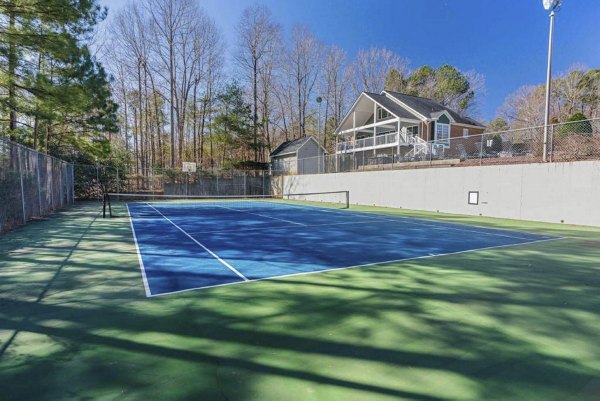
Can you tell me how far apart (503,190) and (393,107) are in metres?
18.6

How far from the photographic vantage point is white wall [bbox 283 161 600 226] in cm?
1077

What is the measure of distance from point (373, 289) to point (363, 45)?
42.9 m

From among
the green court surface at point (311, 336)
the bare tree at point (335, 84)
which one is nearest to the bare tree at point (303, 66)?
the bare tree at point (335, 84)

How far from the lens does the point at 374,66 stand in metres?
41.0

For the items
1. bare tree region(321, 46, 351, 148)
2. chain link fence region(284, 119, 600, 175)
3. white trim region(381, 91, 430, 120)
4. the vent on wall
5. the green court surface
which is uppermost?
bare tree region(321, 46, 351, 148)

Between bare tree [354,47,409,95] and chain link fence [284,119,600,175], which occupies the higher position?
bare tree [354,47,409,95]

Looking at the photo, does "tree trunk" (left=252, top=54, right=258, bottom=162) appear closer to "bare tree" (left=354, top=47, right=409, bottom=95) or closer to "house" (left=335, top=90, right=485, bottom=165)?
"house" (left=335, top=90, right=485, bottom=165)

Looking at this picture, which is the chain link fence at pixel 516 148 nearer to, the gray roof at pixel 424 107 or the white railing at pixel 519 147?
the white railing at pixel 519 147

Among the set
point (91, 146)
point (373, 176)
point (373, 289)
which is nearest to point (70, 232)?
point (373, 289)

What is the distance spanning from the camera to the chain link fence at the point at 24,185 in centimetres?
837

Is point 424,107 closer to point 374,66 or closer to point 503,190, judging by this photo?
point 374,66

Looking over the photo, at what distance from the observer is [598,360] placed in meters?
2.43

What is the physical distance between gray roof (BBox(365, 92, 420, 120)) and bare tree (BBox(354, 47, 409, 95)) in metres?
11.4

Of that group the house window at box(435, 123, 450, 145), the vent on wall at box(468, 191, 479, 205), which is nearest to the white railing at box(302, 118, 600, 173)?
the vent on wall at box(468, 191, 479, 205)
